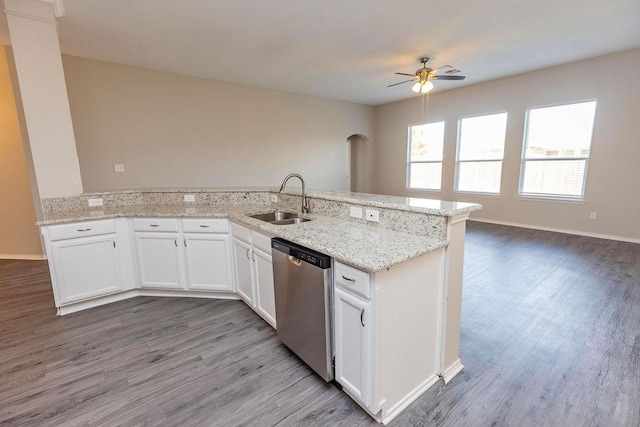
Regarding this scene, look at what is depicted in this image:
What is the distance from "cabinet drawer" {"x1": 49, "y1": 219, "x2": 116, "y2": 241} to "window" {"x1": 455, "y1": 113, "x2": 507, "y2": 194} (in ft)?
21.2

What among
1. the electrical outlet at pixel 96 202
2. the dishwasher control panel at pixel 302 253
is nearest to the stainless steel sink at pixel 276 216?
the dishwasher control panel at pixel 302 253

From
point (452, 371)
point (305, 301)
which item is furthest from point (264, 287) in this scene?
point (452, 371)

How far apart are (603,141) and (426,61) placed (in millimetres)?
3097

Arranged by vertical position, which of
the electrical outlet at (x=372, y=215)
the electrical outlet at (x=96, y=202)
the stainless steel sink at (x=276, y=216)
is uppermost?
the electrical outlet at (x=96, y=202)

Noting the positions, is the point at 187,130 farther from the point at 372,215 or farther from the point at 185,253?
the point at 372,215

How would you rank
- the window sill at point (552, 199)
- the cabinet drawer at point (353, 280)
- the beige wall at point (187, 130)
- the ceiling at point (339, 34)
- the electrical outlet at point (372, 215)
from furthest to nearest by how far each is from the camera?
the window sill at point (552, 199) → the beige wall at point (187, 130) → the ceiling at point (339, 34) → the electrical outlet at point (372, 215) → the cabinet drawer at point (353, 280)

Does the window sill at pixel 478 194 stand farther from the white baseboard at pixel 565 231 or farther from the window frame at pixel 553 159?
the white baseboard at pixel 565 231

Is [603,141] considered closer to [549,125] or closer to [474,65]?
[549,125]

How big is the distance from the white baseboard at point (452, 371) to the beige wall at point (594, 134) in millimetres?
4718

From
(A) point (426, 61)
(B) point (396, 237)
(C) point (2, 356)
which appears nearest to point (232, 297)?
(C) point (2, 356)

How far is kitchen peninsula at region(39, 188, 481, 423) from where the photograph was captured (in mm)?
1414

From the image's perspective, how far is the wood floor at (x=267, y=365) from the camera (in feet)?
4.95

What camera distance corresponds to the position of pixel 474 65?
4672 mm

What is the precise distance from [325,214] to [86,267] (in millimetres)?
2246
